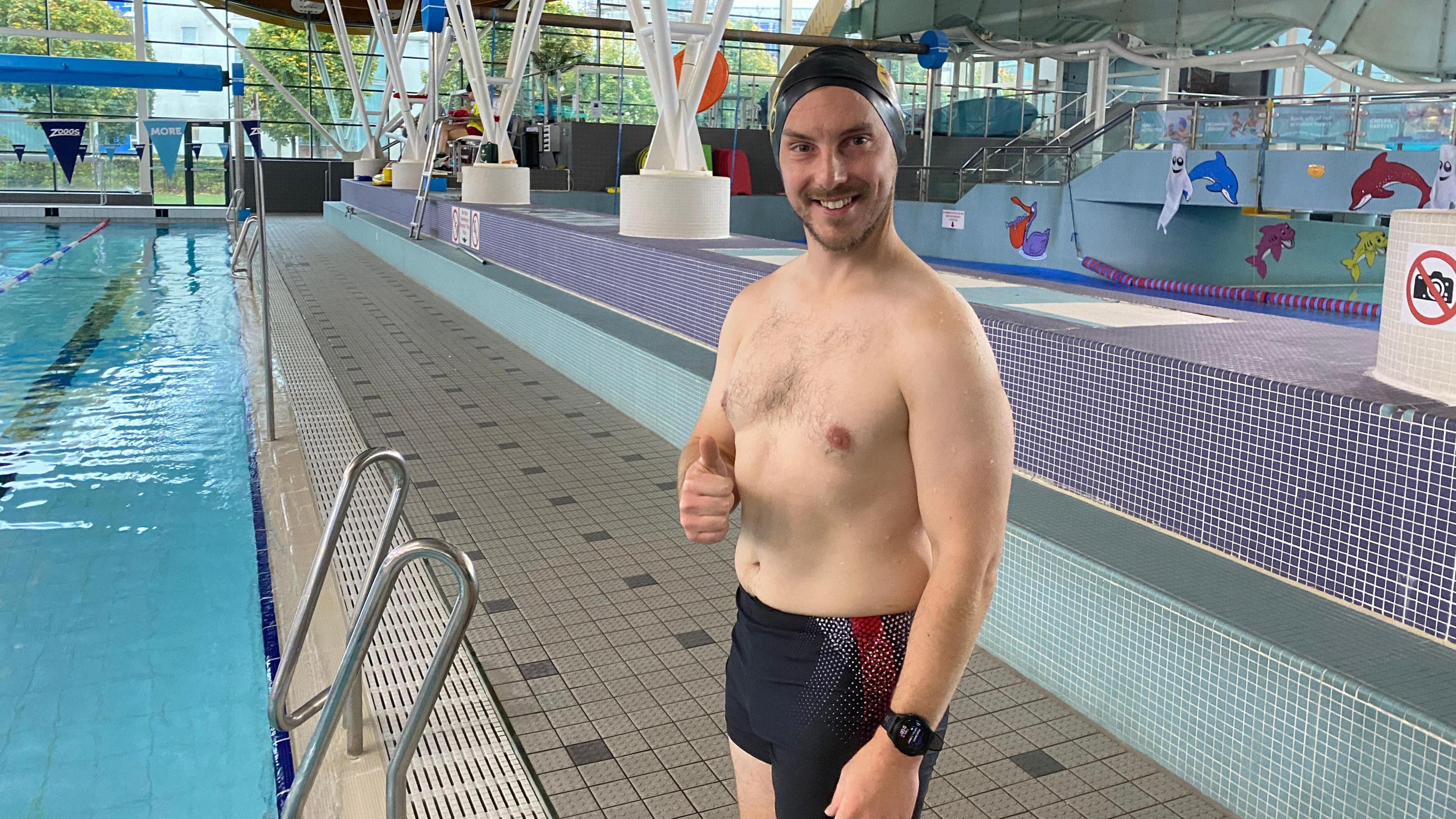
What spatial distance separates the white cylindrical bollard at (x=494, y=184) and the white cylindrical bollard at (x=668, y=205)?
509cm

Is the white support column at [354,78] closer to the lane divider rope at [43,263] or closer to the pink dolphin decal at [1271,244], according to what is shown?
the lane divider rope at [43,263]

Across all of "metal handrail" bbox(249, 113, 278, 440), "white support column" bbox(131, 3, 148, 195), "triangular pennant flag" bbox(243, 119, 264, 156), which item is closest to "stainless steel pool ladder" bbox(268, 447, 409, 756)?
"metal handrail" bbox(249, 113, 278, 440)

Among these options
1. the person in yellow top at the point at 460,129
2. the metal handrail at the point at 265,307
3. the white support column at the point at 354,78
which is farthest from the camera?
the white support column at the point at 354,78

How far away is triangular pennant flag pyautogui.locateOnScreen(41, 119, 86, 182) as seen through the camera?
62.0 feet

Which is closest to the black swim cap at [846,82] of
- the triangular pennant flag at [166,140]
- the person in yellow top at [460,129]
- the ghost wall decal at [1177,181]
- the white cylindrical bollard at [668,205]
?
the white cylindrical bollard at [668,205]

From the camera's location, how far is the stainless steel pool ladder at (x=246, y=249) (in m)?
7.39

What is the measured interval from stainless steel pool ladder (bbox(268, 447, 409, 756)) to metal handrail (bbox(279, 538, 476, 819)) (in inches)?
16.6

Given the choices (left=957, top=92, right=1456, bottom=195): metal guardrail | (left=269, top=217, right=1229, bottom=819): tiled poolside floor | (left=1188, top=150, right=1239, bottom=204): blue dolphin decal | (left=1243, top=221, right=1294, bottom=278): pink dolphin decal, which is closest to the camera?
(left=269, top=217, right=1229, bottom=819): tiled poolside floor

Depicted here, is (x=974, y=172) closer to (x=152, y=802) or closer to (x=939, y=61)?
(x=939, y=61)

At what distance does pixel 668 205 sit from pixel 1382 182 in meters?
8.66

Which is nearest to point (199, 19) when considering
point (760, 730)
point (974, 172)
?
point (974, 172)

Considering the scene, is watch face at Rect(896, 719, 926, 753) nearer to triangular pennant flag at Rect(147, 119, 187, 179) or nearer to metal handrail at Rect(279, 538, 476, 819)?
metal handrail at Rect(279, 538, 476, 819)

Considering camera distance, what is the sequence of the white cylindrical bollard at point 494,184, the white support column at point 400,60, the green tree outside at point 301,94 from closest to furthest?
1. the white cylindrical bollard at point 494,184
2. the white support column at point 400,60
3. the green tree outside at point 301,94

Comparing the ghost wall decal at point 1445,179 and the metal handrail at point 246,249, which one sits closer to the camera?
the metal handrail at point 246,249
